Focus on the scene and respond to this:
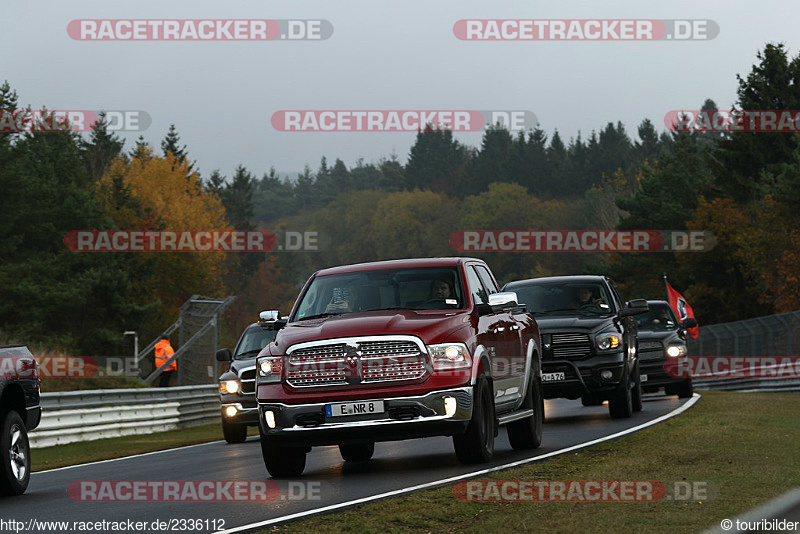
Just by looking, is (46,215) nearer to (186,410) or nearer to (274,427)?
(186,410)

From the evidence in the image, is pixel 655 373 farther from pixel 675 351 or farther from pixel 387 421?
pixel 387 421

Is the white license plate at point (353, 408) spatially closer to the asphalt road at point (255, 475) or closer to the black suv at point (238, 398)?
Answer: the asphalt road at point (255, 475)

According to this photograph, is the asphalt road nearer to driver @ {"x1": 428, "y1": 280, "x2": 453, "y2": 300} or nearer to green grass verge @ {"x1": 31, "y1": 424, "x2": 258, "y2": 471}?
green grass verge @ {"x1": 31, "y1": 424, "x2": 258, "y2": 471}

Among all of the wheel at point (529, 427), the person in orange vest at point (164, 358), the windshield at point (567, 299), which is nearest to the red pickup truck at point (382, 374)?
the wheel at point (529, 427)

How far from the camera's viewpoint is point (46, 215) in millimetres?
69188

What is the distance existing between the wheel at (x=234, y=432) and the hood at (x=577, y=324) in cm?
509

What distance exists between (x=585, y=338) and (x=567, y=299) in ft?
4.44

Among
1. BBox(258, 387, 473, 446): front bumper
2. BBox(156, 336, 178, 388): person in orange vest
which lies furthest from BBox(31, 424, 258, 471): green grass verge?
BBox(258, 387, 473, 446): front bumper

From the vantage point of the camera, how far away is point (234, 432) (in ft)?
71.6

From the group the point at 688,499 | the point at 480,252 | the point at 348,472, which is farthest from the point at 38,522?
the point at 480,252

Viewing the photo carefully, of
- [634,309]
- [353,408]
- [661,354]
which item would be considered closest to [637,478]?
[353,408]

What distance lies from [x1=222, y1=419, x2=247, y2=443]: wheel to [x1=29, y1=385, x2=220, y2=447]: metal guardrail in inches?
130

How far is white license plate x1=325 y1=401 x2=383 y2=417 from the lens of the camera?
41.1 ft

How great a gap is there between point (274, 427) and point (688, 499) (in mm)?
4279
